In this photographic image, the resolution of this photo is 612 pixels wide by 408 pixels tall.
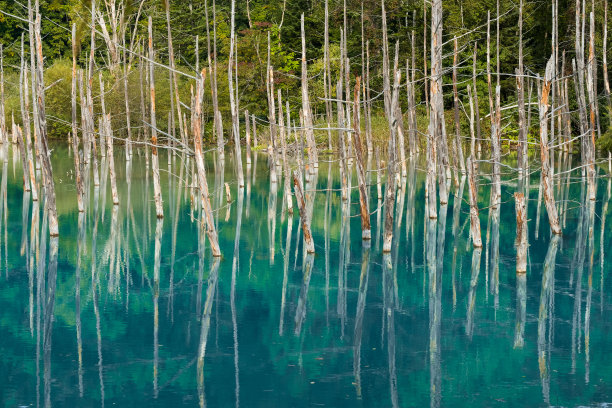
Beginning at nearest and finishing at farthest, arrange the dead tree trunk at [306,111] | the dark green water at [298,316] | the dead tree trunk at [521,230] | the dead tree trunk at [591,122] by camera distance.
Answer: the dark green water at [298,316], the dead tree trunk at [521,230], the dead tree trunk at [306,111], the dead tree trunk at [591,122]

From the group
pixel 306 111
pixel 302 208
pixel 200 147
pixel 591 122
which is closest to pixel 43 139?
pixel 200 147

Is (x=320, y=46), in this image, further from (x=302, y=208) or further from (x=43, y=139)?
(x=302, y=208)

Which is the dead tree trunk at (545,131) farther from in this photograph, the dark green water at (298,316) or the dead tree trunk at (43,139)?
the dead tree trunk at (43,139)

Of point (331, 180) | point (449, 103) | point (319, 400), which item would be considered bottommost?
point (319, 400)

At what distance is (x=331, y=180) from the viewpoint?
92.7ft

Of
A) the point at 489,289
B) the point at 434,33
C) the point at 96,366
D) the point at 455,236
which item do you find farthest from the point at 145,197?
the point at 96,366

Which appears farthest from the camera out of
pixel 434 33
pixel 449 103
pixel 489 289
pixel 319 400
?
pixel 449 103

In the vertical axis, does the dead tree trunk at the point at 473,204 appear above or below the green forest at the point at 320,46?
below

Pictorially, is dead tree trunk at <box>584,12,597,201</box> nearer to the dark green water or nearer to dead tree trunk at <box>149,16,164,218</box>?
the dark green water

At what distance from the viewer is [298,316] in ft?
34.3

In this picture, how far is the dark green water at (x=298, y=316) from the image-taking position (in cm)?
775

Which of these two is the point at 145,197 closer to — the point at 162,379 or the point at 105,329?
the point at 105,329

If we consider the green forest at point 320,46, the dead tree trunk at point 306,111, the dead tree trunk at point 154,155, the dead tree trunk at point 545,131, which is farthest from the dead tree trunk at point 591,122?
the green forest at point 320,46

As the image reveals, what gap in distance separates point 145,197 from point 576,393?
16.8 m
